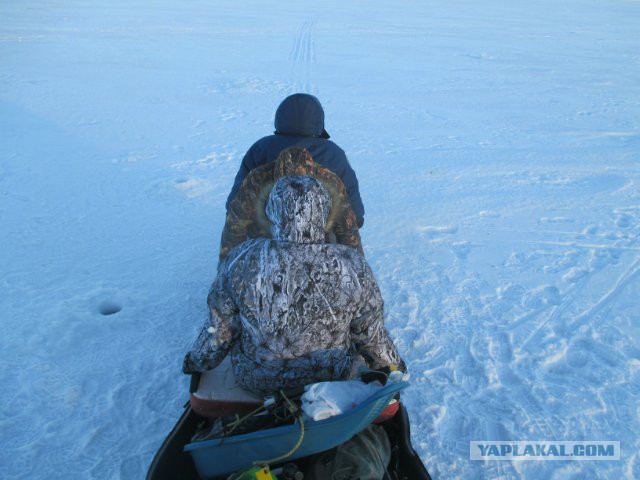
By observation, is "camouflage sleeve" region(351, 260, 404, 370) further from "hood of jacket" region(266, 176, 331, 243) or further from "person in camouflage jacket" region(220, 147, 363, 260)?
"person in camouflage jacket" region(220, 147, 363, 260)

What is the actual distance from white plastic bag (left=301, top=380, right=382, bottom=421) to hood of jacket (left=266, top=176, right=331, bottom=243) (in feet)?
1.82

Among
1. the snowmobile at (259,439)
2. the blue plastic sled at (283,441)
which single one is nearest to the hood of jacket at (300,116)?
the snowmobile at (259,439)

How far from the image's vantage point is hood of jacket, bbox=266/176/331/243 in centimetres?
177

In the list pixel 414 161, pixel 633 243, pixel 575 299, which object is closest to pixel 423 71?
pixel 414 161

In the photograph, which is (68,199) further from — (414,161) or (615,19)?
(615,19)

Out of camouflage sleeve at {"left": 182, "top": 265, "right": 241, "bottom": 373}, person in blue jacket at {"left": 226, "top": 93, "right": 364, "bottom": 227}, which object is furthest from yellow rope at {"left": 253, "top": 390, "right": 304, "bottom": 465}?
person in blue jacket at {"left": 226, "top": 93, "right": 364, "bottom": 227}

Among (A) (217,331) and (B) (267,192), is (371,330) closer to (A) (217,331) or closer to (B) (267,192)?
(A) (217,331)

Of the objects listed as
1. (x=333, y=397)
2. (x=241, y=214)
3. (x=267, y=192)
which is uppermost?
Answer: (x=267, y=192)

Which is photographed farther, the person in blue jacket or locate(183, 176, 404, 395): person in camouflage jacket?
the person in blue jacket

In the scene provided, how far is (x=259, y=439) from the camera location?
1.73 metres

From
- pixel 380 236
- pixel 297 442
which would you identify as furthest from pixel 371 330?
pixel 380 236

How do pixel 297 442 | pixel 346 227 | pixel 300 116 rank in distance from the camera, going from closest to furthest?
pixel 297 442, pixel 346 227, pixel 300 116

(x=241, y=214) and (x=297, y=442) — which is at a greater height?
(x=241, y=214)

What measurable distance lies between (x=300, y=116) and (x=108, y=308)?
2.00m
